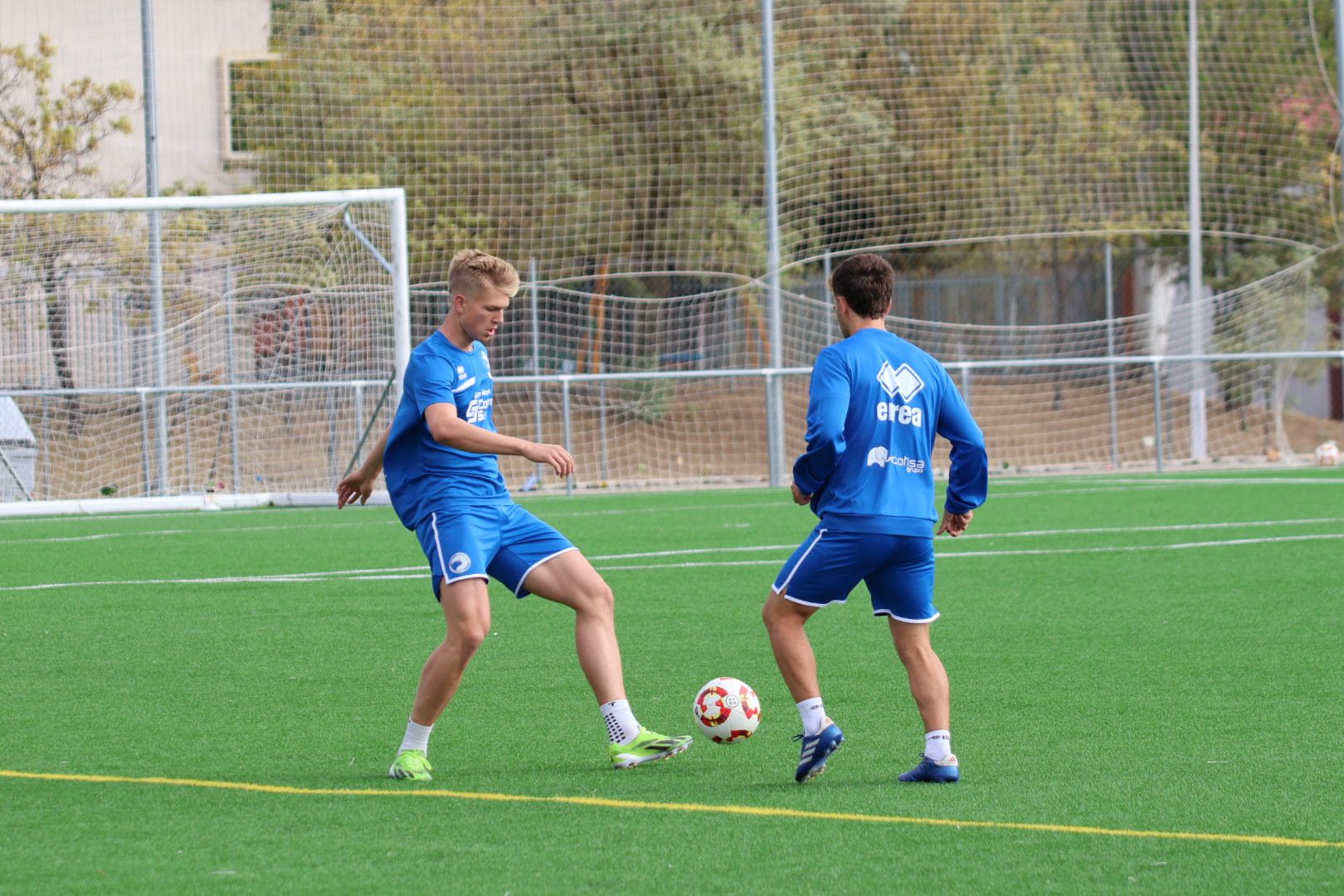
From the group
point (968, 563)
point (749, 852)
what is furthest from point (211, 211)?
point (749, 852)

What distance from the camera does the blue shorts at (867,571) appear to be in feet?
16.1

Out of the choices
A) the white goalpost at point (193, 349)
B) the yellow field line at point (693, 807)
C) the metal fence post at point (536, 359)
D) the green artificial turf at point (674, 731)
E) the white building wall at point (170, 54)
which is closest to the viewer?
the green artificial turf at point (674, 731)

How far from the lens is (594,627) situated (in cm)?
539

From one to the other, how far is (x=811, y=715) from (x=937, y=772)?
0.39 m

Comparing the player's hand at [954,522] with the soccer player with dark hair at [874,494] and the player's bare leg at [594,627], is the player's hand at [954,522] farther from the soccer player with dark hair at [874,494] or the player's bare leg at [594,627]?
the player's bare leg at [594,627]

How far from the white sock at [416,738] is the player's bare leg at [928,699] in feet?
4.64

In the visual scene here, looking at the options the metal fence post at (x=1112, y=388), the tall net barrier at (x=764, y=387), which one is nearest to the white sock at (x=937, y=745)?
the tall net barrier at (x=764, y=387)

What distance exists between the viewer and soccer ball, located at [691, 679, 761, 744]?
5.39 meters

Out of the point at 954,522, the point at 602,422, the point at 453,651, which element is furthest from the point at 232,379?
the point at 954,522

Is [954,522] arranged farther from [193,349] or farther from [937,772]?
[193,349]

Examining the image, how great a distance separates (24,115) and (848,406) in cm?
1791

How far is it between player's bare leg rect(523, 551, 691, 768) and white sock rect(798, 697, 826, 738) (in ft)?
1.49

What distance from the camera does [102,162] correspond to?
2106 cm

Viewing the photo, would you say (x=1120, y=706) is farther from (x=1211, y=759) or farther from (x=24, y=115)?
(x=24, y=115)
